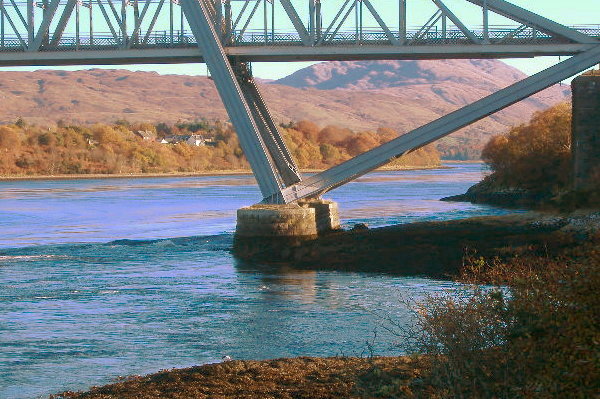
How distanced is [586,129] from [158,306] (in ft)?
62.5

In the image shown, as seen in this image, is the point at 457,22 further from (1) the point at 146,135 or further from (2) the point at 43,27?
(1) the point at 146,135

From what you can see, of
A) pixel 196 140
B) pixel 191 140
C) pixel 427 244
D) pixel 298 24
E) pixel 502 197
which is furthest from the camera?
pixel 191 140

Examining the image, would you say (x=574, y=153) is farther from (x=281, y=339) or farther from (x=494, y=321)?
(x=494, y=321)

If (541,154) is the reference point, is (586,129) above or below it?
above

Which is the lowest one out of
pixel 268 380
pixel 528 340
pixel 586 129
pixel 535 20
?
pixel 268 380

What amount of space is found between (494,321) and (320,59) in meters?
24.8

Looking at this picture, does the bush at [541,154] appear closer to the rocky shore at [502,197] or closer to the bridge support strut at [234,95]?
the rocky shore at [502,197]

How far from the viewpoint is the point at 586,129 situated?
36875mm

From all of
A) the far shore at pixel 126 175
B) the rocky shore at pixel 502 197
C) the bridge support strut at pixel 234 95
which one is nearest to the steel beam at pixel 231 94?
the bridge support strut at pixel 234 95

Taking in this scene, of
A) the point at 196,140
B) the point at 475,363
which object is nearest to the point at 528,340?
the point at 475,363

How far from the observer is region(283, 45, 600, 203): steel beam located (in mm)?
33594

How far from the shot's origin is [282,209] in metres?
35.1

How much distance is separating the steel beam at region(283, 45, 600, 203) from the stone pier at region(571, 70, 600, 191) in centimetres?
342

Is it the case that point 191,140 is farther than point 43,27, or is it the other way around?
point 191,140
